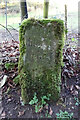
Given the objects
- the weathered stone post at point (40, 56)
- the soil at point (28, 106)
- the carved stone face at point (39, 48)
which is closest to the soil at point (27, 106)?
the soil at point (28, 106)

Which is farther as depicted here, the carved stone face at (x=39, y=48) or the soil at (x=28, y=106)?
the soil at (x=28, y=106)

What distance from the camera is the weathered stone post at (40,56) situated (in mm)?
2033

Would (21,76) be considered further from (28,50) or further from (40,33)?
(40,33)

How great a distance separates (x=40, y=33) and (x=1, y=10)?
6.28 meters

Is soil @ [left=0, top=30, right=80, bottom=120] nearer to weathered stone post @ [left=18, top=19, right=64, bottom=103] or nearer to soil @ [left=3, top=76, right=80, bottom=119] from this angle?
soil @ [left=3, top=76, right=80, bottom=119]

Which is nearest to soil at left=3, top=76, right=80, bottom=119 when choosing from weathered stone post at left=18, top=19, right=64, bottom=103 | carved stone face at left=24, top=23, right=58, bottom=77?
weathered stone post at left=18, top=19, right=64, bottom=103

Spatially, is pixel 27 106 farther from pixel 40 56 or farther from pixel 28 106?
pixel 40 56

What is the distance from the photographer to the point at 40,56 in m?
2.16

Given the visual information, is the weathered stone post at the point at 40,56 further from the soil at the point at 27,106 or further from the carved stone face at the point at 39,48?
the soil at the point at 27,106

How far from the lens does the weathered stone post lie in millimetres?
2033

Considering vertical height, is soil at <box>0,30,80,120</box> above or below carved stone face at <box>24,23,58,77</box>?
below

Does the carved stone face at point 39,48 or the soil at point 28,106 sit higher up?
the carved stone face at point 39,48

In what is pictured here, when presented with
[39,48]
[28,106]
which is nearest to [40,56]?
[39,48]

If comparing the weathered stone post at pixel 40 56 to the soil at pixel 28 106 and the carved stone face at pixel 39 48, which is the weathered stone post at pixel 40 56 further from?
the soil at pixel 28 106
